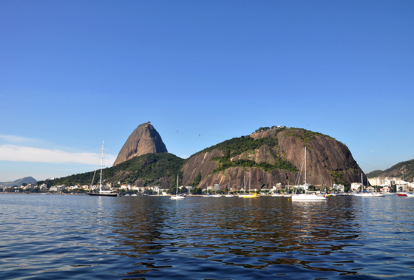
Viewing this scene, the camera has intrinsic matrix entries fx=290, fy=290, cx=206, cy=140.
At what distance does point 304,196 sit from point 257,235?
7586 cm

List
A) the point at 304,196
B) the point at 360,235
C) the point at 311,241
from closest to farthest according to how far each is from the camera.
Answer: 1. the point at 311,241
2. the point at 360,235
3. the point at 304,196

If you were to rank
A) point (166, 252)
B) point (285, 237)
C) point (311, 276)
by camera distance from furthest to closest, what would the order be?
point (285, 237) < point (166, 252) < point (311, 276)

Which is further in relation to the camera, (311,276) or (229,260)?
(229,260)

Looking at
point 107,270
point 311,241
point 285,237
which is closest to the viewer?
point 107,270

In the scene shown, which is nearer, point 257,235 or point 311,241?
point 311,241

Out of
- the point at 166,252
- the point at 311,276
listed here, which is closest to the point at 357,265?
the point at 311,276

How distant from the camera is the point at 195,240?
20.4 metres

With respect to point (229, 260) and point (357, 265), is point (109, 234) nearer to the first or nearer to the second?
point (229, 260)

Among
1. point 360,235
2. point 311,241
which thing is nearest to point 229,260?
point 311,241

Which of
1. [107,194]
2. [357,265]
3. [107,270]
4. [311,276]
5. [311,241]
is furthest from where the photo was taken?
[107,194]

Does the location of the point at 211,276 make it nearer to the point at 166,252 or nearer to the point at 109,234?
the point at 166,252

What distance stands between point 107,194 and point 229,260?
161 m

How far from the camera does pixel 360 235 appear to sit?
2322cm

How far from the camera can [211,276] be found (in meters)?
11.6
